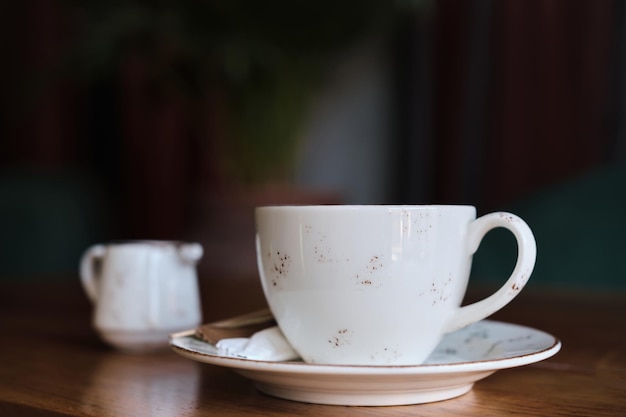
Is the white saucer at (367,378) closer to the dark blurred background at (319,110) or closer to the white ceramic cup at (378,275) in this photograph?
the white ceramic cup at (378,275)

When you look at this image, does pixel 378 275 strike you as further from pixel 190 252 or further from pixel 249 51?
pixel 249 51

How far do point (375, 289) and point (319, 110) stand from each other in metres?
2.21

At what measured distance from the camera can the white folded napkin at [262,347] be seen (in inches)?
18.9

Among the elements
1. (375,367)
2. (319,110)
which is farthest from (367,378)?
(319,110)

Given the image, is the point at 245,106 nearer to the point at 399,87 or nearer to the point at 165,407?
the point at 399,87

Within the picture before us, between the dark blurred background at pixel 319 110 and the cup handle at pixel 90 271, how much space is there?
50.0 inches

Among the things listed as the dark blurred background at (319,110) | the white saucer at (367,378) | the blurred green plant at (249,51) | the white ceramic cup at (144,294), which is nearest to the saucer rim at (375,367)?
the white saucer at (367,378)

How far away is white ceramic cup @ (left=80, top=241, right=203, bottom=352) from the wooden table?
0.02 metres

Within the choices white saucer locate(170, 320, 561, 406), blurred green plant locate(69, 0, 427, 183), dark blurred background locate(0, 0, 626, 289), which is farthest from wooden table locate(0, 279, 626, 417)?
blurred green plant locate(69, 0, 427, 183)

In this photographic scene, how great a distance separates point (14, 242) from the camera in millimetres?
2254

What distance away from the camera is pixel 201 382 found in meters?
0.50

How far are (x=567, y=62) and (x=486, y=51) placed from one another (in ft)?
0.84

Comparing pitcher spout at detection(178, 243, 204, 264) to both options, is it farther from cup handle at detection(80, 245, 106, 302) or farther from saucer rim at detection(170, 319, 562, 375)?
saucer rim at detection(170, 319, 562, 375)

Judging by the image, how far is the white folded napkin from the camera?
0.48 metres
